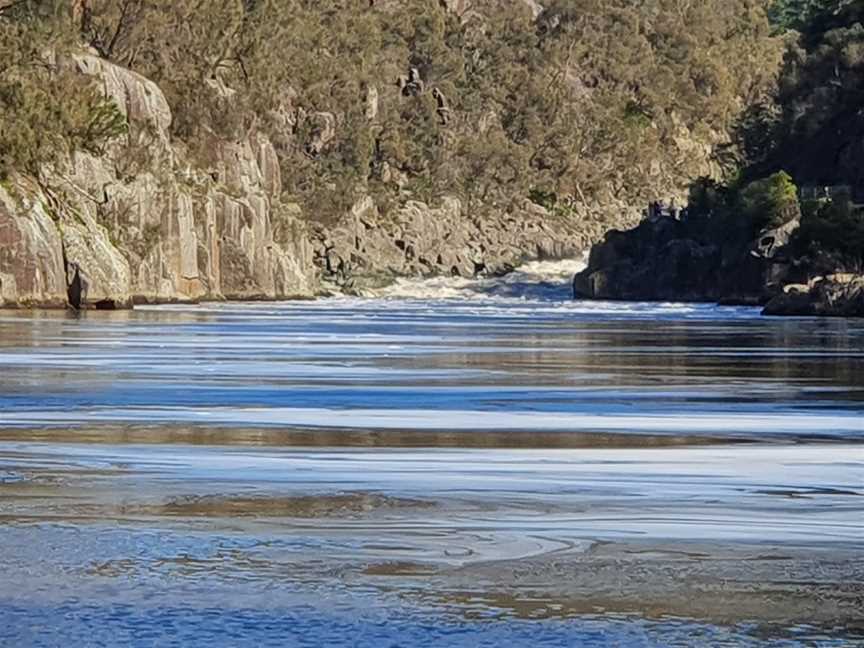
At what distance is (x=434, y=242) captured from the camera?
14112 centimetres

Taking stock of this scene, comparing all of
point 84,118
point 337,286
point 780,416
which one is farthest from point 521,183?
point 780,416

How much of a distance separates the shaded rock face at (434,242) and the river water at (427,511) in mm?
103235

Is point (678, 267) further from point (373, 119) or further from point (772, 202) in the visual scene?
point (373, 119)

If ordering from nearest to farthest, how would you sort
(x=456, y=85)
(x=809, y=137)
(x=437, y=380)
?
(x=437, y=380) → (x=809, y=137) → (x=456, y=85)

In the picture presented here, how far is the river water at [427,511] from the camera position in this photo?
7203mm

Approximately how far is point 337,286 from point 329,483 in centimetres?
11235

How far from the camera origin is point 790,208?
319 ft

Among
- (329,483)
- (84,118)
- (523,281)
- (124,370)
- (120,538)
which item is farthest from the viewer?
(523,281)

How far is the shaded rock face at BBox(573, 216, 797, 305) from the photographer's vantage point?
317 ft

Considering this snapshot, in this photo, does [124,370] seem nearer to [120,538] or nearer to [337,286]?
[120,538]

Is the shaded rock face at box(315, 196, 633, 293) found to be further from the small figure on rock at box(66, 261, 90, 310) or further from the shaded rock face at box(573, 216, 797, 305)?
the small figure on rock at box(66, 261, 90, 310)

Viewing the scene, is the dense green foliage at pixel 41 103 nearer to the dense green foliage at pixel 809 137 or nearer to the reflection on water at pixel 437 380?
the reflection on water at pixel 437 380

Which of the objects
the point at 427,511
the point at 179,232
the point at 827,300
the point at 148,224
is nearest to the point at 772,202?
the point at 827,300

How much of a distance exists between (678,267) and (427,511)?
99.8 meters
